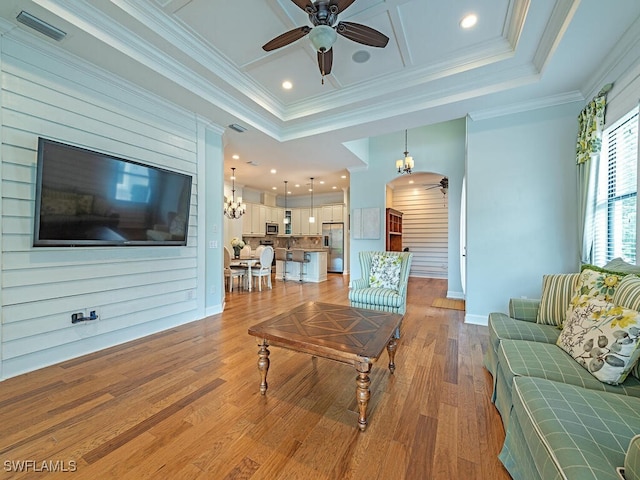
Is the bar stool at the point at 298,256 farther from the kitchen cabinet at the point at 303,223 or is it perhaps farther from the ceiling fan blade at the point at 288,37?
the ceiling fan blade at the point at 288,37

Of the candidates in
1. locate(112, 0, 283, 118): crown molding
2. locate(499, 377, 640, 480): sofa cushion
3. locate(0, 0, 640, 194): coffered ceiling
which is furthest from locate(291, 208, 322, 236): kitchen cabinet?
locate(499, 377, 640, 480): sofa cushion

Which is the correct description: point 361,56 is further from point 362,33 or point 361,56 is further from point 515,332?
point 515,332

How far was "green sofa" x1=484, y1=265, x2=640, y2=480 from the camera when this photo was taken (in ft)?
2.85

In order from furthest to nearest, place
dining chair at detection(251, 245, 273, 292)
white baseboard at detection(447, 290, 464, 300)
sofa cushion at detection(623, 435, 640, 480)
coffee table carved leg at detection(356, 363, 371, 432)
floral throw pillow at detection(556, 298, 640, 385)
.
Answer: dining chair at detection(251, 245, 273, 292), white baseboard at detection(447, 290, 464, 300), coffee table carved leg at detection(356, 363, 371, 432), floral throw pillow at detection(556, 298, 640, 385), sofa cushion at detection(623, 435, 640, 480)

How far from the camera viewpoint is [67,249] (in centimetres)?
257

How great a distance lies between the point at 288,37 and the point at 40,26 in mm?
2093

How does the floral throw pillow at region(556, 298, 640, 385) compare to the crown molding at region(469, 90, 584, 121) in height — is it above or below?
below

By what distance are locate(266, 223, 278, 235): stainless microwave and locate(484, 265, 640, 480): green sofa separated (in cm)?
852

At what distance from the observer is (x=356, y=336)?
6.17 feet

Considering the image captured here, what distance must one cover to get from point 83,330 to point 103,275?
58cm

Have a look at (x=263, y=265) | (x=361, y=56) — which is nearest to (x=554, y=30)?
(x=361, y=56)

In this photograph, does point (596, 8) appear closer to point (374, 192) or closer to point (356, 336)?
point (356, 336)

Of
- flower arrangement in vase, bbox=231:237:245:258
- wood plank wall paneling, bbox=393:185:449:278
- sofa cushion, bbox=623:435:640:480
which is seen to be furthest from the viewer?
wood plank wall paneling, bbox=393:185:449:278

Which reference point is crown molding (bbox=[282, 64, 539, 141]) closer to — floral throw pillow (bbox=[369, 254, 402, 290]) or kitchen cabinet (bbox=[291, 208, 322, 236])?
floral throw pillow (bbox=[369, 254, 402, 290])
